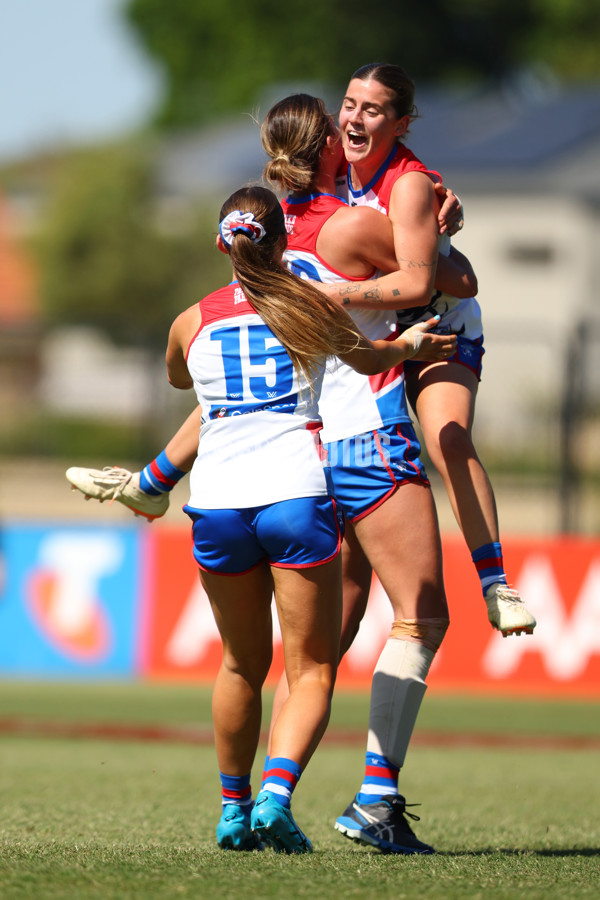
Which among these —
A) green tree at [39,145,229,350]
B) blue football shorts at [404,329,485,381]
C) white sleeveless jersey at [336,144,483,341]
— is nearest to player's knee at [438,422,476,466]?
blue football shorts at [404,329,485,381]

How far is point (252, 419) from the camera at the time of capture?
384 centimetres

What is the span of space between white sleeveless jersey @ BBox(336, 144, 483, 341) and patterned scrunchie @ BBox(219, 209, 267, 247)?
0.58 m

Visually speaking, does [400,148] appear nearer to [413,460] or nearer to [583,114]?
[413,460]

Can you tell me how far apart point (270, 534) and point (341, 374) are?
740 millimetres

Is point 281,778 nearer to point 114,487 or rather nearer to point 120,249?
point 114,487

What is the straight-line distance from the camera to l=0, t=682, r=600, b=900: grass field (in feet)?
10.9

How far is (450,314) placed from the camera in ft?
14.8

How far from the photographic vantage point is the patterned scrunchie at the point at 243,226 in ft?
12.7

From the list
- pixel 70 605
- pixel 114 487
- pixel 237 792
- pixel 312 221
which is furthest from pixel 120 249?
pixel 237 792

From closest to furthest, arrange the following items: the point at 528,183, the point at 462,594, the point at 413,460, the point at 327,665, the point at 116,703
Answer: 1. the point at 327,665
2. the point at 413,460
3. the point at 116,703
4. the point at 462,594
5. the point at 528,183

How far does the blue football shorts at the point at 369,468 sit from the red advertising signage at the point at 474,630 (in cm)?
663

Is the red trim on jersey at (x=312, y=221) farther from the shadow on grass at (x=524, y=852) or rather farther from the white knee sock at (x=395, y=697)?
the shadow on grass at (x=524, y=852)

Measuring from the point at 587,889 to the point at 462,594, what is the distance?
7.94m

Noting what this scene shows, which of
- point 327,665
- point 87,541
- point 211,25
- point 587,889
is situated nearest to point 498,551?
point 327,665
